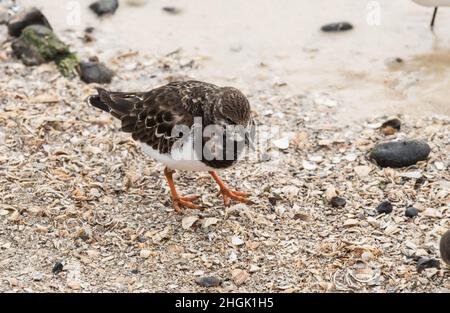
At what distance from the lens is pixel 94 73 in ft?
19.8

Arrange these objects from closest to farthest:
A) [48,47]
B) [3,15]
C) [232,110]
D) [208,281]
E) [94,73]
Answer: [208,281]
[232,110]
[94,73]
[48,47]
[3,15]

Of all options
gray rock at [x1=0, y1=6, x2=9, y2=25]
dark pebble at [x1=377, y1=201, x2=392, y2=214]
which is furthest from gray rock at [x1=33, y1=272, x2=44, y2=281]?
gray rock at [x1=0, y1=6, x2=9, y2=25]

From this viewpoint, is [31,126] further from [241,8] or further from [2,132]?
[241,8]

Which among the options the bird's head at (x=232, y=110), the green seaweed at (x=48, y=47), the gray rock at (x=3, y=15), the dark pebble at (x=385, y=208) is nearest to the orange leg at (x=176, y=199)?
the bird's head at (x=232, y=110)

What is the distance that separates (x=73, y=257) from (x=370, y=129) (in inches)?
93.9

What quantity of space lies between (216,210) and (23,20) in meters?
2.82

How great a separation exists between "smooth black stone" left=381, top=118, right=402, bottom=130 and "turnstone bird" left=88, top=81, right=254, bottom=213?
1.29 metres

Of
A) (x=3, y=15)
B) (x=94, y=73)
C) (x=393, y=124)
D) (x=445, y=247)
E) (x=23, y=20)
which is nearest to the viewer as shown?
(x=445, y=247)

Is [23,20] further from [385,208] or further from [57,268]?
[385,208]

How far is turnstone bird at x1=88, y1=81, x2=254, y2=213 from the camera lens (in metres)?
4.26

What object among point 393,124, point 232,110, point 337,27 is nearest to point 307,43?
point 337,27

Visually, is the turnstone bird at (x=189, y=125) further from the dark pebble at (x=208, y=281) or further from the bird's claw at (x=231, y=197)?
the dark pebble at (x=208, y=281)

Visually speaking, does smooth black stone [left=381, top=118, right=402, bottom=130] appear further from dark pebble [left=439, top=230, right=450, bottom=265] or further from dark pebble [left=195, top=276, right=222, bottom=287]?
dark pebble [left=195, top=276, right=222, bottom=287]

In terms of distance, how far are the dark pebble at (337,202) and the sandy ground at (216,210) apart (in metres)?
0.03
